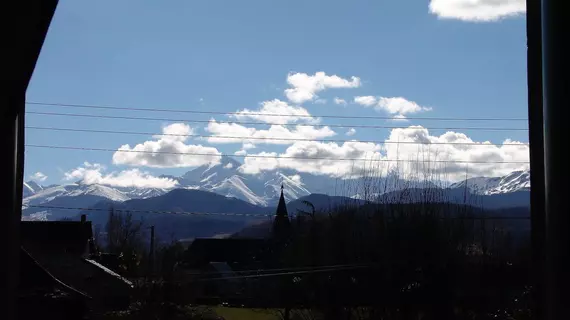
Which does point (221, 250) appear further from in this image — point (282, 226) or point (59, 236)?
point (282, 226)

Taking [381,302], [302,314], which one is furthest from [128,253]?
[381,302]

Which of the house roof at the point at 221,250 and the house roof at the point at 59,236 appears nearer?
the house roof at the point at 59,236

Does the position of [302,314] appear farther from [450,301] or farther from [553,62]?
[553,62]

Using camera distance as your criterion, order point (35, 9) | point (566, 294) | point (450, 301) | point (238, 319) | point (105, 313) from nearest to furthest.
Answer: point (35, 9)
point (566, 294)
point (450, 301)
point (105, 313)
point (238, 319)

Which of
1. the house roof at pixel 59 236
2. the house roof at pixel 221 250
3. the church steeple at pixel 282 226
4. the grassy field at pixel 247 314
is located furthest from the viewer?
the house roof at pixel 221 250

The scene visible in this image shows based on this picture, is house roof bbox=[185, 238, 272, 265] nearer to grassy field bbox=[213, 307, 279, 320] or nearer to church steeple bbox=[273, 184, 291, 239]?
church steeple bbox=[273, 184, 291, 239]

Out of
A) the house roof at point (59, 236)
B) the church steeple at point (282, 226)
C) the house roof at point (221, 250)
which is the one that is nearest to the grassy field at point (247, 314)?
the church steeple at point (282, 226)

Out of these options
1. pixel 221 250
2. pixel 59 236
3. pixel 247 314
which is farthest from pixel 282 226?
pixel 221 250

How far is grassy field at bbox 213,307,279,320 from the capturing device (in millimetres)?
22084

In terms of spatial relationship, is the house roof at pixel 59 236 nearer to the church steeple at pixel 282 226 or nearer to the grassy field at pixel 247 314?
the grassy field at pixel 247 314

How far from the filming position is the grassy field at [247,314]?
72.5 ft

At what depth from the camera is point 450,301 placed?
17266mm

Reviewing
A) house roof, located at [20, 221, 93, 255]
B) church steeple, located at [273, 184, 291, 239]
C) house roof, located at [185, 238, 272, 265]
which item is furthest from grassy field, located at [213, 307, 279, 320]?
house roof, located at [185, 238, 272, 265]

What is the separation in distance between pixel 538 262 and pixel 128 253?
113 ft
